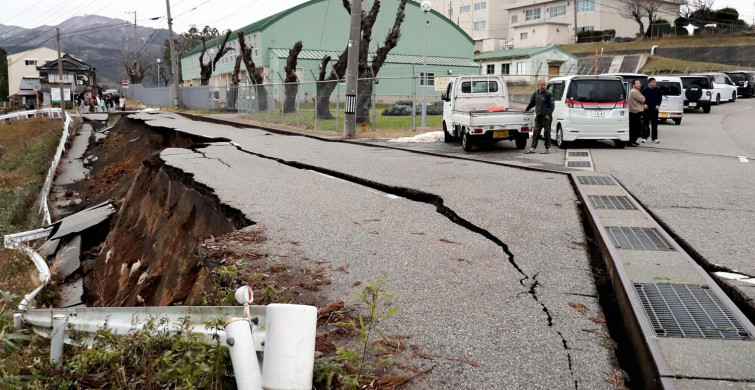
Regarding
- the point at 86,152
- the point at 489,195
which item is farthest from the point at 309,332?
the point at 86,152

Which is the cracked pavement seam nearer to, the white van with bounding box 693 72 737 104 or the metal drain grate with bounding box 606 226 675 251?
the metal drain grate with bounding box 606 226 675 251

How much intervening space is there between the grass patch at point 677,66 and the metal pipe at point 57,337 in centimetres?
4985

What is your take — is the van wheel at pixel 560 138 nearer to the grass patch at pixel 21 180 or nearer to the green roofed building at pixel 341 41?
the grass patch at pixel 21 180

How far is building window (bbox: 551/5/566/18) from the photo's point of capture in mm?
72062

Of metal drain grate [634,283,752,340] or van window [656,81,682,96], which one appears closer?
metal drain grate [634,283,752,340]

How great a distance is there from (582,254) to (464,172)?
588 centimetres

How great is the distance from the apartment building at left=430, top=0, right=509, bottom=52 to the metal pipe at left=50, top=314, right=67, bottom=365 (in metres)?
75.7

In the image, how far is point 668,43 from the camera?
5712cm

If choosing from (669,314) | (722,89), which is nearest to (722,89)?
(722,89)

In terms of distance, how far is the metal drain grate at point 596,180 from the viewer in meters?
9.96

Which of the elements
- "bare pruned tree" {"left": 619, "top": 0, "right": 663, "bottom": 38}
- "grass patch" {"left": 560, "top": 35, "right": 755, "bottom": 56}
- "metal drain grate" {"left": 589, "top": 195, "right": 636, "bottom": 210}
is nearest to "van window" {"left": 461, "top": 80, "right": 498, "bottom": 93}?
"metal drain grate" {"left": 589, "top": 195, "right": 636, "bottom": 210}

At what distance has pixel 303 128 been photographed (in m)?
25.6

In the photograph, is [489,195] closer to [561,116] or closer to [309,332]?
[309,332]

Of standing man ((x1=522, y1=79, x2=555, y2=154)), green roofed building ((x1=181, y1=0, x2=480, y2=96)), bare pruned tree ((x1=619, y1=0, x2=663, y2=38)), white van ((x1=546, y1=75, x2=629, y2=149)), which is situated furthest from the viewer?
bare pruned tree ((x1=619, y1=0, x2=663, y2=38))
